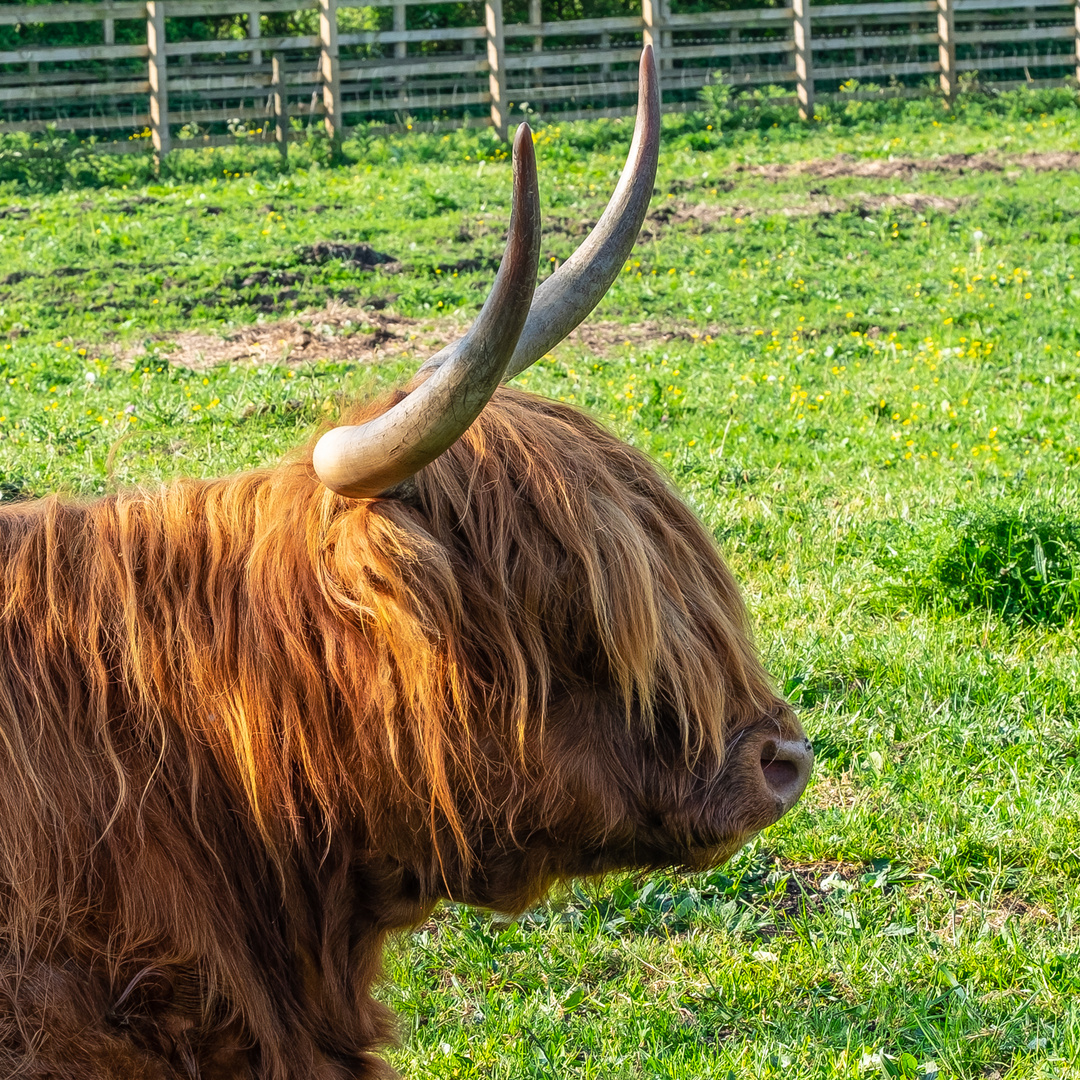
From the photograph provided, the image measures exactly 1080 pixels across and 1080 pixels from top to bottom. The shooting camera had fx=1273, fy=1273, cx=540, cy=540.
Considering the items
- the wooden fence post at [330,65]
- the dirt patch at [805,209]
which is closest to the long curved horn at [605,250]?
the dirt patch at [805,209]

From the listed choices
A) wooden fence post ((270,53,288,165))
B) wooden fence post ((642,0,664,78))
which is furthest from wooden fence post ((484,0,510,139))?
wooden fence post ((270,53,288,165))

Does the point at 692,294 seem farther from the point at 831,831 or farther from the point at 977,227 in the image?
the point at 831,831

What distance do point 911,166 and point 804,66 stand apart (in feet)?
17.8

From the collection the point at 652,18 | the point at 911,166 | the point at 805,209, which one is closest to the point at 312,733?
the point at 805,209

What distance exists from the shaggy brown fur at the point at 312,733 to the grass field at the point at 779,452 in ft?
1.16

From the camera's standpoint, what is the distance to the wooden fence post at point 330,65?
1811 centimetres

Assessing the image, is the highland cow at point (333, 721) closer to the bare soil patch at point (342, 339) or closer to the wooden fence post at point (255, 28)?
the bare soil patch at point (342, 339)

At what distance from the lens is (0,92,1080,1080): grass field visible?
301 cm

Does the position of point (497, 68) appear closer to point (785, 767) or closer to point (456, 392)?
point (785, 767)

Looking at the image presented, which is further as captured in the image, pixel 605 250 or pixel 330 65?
pixel 330 65

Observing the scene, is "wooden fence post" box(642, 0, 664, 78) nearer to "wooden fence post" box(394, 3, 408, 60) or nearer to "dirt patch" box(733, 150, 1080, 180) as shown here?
"wooden fence post" box(394, 3, 408, 60)

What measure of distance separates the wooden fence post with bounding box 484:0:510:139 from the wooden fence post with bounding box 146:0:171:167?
4.64 metres

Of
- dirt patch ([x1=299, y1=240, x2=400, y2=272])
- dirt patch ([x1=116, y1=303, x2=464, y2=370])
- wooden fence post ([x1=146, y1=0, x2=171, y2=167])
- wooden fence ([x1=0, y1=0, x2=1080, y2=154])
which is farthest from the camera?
wooden fence ([x1=0, y1=0, x2=1080, y2=154])

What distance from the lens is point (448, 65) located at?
62.7 feet
